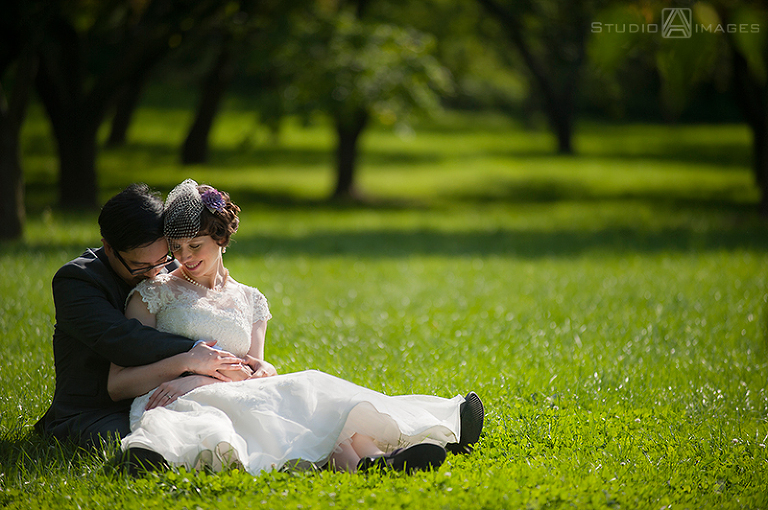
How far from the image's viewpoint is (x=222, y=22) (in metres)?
14.5

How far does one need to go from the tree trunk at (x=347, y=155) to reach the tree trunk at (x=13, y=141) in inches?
404

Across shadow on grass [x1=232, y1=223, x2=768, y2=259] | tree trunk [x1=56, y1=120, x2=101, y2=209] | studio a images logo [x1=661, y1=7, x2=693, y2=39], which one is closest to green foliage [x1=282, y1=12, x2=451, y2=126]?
shadow on grass [x1=232, y1=223, x2=768, y2=259]

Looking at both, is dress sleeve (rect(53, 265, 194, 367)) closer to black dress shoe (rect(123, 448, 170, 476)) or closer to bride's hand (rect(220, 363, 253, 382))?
bride's hand (rect(220, 363, 253, 382))

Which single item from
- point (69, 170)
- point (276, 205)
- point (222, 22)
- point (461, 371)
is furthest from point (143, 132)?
point (461, 371)

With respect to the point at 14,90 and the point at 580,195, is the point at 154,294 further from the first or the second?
the point at 580,195

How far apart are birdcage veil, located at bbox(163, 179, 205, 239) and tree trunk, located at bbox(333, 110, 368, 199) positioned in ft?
55.3

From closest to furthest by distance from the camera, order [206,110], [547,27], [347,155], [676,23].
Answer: [676,23] → [347,155] → [547,27] → [206,110]

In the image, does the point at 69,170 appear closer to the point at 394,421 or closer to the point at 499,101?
the point at 394,421

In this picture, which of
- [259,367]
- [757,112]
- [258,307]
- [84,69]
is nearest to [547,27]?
[757,112]

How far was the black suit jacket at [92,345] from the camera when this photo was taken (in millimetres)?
3664

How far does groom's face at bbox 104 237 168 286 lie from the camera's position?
3740 millimetres

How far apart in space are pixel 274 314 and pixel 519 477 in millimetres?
4544

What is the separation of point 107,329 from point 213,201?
911 millimetres

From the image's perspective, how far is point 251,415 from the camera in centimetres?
361
